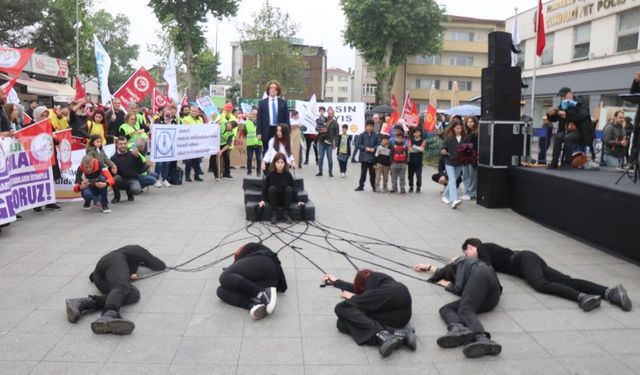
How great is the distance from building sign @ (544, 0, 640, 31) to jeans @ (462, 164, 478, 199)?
1698cm

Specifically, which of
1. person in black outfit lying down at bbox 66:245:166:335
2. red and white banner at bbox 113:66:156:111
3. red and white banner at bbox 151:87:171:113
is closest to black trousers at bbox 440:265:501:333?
person in black outfit lying down at bbox 66:245:166:335

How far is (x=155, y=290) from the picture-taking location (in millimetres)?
6164

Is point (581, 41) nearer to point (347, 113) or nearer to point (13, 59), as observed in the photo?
point (347, 113)

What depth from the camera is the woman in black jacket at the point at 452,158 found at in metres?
12.3

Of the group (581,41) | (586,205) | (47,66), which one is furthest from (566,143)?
(47,66)

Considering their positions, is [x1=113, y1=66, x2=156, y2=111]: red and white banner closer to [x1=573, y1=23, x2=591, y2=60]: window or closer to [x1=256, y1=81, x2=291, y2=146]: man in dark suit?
[x1=256, y1=81, x2=291, y2=146]: man in dark suit

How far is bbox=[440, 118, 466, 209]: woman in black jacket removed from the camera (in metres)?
12.3

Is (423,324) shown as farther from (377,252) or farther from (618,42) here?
(618,42)

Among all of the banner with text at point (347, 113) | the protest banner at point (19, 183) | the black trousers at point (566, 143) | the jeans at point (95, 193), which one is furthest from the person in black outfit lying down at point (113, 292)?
the banner with text at point (347, 113)

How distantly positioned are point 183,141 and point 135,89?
1.89m

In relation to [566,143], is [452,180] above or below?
below

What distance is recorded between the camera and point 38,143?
10.0 meters

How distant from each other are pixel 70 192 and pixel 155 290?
6.43 meters

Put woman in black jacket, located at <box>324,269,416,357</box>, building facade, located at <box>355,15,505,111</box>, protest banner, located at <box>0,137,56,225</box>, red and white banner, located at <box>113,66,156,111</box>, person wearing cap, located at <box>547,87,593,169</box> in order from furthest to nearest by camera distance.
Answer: building facade, located at <box>355,15,505,111</box>, red and white banner, located at <box>113,66,156,111</box>, person wearing cap, located at <box>547,87,593,169</box>, protest banner, located at <box>0,137,56,225</box>, woman in black jacket, located at <box>324,269,416,357</box>
